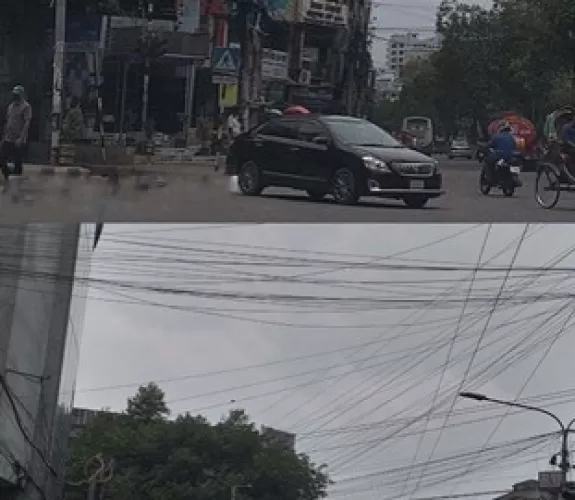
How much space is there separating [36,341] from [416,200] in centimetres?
725

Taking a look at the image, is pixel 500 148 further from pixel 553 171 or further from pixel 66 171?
pixel 66 171

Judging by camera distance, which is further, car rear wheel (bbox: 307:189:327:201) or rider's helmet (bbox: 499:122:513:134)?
car rear wheel (bbox: 307:189:327:201)

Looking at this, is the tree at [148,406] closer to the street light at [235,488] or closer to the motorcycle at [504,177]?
the street light at [235,488]

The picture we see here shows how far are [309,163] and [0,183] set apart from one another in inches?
70.0

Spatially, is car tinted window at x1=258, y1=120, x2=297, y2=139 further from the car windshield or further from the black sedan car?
the car windshield

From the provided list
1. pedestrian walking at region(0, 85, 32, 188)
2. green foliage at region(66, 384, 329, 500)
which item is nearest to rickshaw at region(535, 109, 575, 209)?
pedestrian walking at region(0, 85, 32, 188)

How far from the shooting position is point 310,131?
27.6 ft

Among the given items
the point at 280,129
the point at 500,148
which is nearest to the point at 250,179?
the point at 280,129

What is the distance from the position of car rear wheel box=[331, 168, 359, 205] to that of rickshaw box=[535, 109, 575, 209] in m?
1.10

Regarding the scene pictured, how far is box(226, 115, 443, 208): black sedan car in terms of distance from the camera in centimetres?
829

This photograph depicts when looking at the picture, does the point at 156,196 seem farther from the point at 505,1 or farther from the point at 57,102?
the point at 505,1

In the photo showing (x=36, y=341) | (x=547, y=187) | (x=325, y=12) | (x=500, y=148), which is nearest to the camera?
(x=325, y=12)

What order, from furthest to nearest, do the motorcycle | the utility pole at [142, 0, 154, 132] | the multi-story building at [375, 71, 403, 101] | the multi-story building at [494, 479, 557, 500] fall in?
the multi-story building at [494, 479, 557, 500], the motorcycle, the multi-story building at [375, 71, 403, 101], the utility pole at [142, 0, 154, 132]

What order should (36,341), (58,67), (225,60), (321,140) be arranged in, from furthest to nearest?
(36,341) → (321,140) → (58,67) → (225,60)
